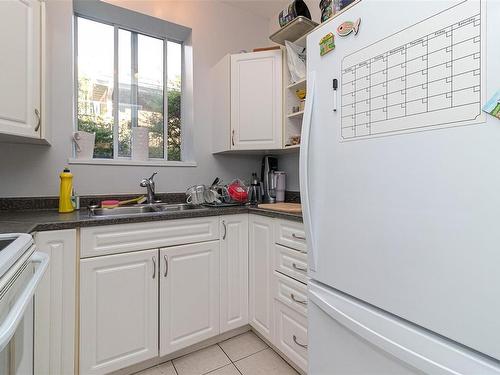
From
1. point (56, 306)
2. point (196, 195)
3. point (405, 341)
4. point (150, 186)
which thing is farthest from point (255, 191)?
point (405, 341)

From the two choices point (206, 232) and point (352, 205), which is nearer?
point (352, 205)

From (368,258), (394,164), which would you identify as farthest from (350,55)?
(368,258)

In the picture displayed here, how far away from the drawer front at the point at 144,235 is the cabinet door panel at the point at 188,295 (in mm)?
54

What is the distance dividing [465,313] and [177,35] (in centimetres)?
265

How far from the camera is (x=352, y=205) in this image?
877mm

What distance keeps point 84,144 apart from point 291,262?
1.66 meters

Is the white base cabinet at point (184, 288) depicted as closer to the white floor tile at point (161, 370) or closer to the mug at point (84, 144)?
the white floor tile at point (161, 370)

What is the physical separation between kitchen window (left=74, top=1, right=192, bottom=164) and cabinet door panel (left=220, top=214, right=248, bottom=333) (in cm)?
92

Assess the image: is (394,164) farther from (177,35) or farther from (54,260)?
(177,35)

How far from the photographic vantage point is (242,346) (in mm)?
1747

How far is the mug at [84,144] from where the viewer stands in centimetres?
187

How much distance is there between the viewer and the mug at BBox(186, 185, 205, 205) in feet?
7.05

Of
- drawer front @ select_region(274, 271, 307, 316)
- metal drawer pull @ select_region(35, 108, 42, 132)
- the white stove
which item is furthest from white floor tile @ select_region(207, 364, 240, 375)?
metal drawer pull @ select_region(35, 108, 42, 132)

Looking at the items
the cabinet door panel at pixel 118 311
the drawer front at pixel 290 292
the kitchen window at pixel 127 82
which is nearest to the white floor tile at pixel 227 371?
the cabinet door panel at pixel 118 311
